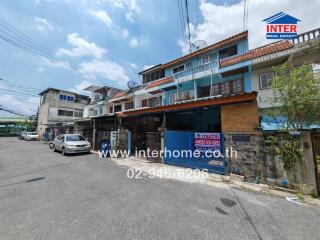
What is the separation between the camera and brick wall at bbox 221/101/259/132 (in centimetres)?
696

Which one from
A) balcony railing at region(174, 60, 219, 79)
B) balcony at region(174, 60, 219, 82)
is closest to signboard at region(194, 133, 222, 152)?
balcony at region(174, 60, 219, 82)

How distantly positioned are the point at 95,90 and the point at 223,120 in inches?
1000

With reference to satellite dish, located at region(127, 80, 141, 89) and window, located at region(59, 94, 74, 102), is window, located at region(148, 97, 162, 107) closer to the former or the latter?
satellite dish, located at region(127, 80, 141, 89)

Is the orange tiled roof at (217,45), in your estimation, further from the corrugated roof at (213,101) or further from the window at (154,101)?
the corrugated roof at (213,101)

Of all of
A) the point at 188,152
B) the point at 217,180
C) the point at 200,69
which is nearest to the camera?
the point at 217,180

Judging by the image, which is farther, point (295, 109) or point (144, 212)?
point (295, 109)

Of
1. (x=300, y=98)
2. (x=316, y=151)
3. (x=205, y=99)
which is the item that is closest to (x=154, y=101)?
(x=205, y=99)

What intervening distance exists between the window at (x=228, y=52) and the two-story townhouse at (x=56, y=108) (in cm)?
2944

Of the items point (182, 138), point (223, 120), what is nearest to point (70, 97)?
point (182, 138)

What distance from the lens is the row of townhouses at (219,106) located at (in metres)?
6.73

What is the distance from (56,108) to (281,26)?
3820 centimetres

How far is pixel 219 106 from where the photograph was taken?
9000 mm

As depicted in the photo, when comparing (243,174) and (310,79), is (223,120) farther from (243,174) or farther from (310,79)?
(310,79)

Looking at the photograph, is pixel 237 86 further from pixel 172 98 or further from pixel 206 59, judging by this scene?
pixel 172 98
